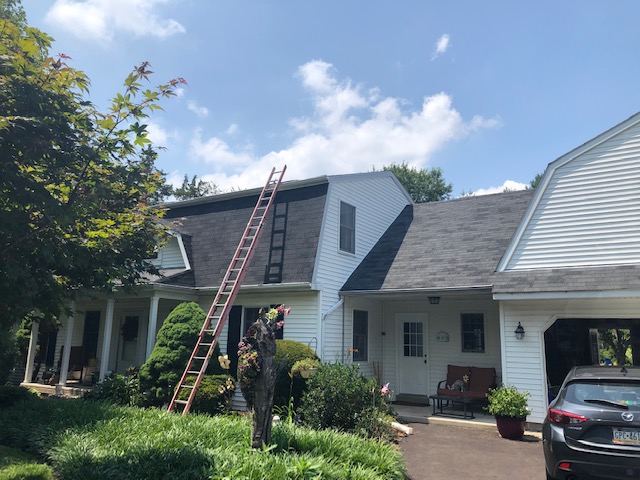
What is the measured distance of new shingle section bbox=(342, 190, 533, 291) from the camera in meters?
12.2

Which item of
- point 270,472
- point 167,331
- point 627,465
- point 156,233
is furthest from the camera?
point 167,331

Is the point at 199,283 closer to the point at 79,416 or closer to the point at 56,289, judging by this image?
the point at 79,416

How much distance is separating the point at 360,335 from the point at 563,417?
333 inches

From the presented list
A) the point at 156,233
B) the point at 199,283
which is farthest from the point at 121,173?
the point at 199,283

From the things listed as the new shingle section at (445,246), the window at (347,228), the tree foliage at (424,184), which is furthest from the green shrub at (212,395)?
the tree foliage at (424,184)

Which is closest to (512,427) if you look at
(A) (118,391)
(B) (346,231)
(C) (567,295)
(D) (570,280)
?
(C) (567,295)

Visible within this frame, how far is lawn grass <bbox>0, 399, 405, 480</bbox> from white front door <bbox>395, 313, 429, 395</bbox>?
23.3ft

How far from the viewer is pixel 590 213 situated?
33.8ft

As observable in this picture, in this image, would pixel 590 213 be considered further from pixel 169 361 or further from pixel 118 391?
pixel 118 391

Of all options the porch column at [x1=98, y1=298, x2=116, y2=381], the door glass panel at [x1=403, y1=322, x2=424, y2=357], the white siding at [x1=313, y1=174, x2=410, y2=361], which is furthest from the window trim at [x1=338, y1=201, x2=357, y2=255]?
the porch column at [x1=98, y1=298, x2=116, y2=381]

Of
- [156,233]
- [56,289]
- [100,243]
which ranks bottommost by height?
[56,289]

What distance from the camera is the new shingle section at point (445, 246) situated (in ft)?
40.0

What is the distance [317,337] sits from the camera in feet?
39.2

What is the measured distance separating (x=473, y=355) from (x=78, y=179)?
11.2 meters
